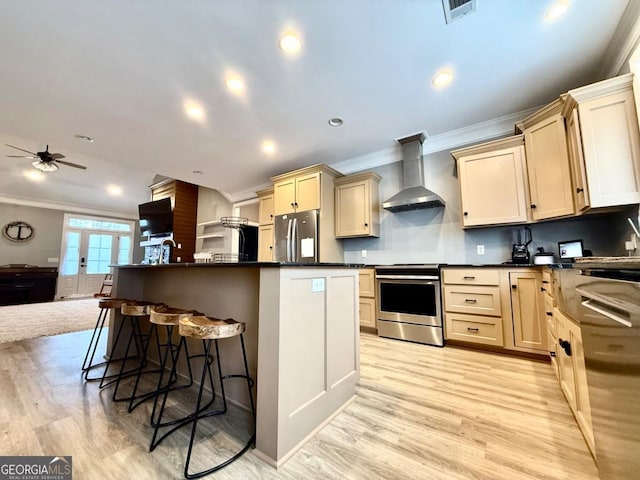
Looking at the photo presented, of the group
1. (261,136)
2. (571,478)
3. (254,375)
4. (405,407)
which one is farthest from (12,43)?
(571,478)

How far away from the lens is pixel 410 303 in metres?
3.07

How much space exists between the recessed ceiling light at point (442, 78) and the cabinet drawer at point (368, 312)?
256 cm

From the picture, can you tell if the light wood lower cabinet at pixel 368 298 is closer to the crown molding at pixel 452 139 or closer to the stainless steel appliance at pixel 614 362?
the crown molding at pixel 452 139

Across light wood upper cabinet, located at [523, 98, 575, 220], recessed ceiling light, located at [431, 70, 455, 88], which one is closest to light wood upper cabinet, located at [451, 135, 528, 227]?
light wood upper cabinet, located at [523, 98, 575, 220]

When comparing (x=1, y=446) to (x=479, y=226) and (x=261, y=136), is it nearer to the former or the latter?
(x=261, y=136)

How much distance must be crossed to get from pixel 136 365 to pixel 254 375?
1.63 metres

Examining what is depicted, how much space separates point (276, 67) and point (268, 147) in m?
1.54

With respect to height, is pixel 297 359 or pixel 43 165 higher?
pixel 43 165

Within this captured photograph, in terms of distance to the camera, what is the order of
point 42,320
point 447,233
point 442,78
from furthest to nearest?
point 42,320
point 447,233
point 442,78

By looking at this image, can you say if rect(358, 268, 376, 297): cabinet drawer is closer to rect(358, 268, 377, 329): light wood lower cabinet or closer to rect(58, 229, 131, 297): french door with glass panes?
rect(358, 268, 377, 329): light wood lower cabinet

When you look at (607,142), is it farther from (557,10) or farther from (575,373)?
(575,373)

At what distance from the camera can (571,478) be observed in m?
1.10

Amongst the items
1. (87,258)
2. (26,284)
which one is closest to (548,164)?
(26,284)

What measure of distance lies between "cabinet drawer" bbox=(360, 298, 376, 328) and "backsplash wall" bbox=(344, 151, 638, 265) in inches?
27.8
